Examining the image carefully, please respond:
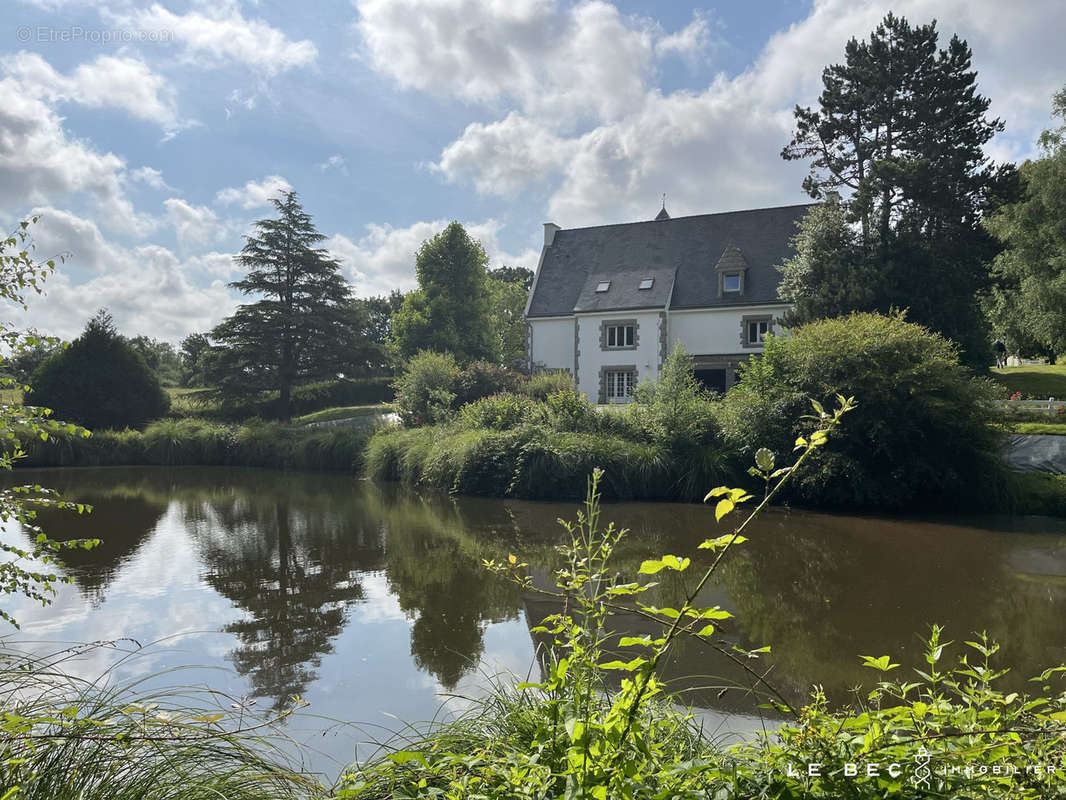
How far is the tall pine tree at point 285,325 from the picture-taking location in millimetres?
31312

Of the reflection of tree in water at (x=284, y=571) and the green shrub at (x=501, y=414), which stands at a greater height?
the green shrub at (x=501, y=414)

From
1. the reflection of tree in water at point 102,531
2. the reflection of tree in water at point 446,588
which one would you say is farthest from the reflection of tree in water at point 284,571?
the reflection of tree in water at point 102,531

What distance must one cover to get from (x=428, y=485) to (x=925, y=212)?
16.2 m

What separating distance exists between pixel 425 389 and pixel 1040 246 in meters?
23.5

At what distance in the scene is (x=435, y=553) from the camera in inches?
348

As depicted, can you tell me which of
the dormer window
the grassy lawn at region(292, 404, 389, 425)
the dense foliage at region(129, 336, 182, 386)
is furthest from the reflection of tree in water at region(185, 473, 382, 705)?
the dense foliage at region(129, 336, 182, 386)

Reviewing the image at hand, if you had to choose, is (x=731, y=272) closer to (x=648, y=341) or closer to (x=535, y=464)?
(x=648, y=341)

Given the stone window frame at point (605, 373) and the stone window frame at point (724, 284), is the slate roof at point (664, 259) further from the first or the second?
the stone window frame at point (605, 373)

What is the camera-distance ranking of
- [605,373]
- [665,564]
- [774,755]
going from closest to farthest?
[665,564]
[774,755]
[605,373]

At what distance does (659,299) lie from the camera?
27.5 metres

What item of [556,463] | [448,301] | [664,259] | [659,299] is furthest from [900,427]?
[448,301]

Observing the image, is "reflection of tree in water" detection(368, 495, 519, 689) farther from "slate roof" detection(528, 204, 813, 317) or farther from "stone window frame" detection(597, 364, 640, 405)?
"slate roof" detection(528, 204, 813, 317)

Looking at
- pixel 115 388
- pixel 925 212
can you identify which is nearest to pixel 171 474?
pixel 115 388

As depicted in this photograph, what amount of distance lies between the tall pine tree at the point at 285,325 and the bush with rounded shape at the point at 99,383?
4.87 metres
